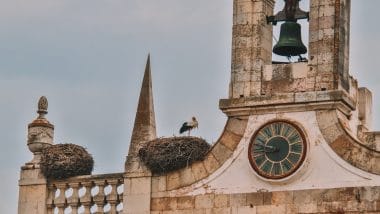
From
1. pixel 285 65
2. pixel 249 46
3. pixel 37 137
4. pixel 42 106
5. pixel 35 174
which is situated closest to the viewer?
pixel 285 65

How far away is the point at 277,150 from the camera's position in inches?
1312

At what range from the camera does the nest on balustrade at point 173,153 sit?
34.2 m

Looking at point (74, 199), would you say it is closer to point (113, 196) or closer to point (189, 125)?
point (113, 196)

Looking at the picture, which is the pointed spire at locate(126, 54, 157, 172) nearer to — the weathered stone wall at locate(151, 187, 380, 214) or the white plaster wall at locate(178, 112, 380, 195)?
the weathered stone wall at locate(151, 187, 380, 214)

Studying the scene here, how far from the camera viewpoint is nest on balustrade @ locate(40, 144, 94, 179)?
35281mm

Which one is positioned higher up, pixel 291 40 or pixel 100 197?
pixel 291 40

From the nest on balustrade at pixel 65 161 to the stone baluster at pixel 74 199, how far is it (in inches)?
9.7

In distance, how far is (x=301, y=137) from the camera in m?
33.2

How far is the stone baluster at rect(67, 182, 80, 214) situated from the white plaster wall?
212 centimetres

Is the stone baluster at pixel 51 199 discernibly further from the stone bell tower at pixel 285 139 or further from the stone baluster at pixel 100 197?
the stone bell tower at pixel 285 139

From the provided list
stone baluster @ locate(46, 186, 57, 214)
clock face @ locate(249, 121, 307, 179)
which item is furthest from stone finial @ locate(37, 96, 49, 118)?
clock face @ locate(249, 121, 307, 179)

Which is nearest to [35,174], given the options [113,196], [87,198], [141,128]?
[87,198]

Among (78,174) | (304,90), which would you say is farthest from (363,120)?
(78,174)

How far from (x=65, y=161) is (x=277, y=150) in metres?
4.50
